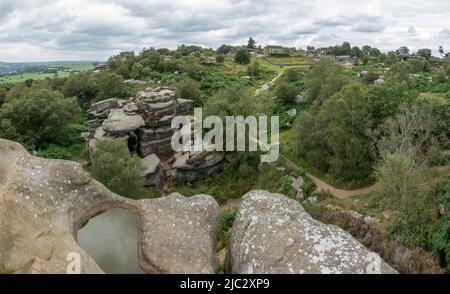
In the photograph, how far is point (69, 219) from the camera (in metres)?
11.9

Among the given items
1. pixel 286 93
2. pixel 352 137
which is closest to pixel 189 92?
pixel 286 93

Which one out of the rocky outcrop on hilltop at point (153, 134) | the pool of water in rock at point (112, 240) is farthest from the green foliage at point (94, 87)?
the pool of water in rock at point (112, 240)

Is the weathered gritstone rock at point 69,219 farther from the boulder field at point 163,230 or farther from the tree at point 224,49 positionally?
the tree at point 224,49

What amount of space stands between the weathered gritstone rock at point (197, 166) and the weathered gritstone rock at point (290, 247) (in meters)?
28.0

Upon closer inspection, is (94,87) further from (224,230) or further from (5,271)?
(5,271)

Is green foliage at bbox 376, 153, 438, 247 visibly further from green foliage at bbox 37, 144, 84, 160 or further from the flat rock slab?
green foliage at bbox 37, 144, 84, 160

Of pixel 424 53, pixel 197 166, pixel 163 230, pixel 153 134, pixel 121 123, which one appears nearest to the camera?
pixel 163 230

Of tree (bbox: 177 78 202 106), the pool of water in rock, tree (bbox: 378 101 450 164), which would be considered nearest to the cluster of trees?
tree (bbox: 378 101 450 164)

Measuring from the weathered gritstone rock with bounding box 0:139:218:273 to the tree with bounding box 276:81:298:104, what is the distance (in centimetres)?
5246

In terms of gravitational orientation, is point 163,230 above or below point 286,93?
below

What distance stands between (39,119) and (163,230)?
1899 inches

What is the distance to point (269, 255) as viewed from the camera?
10.2 meters
